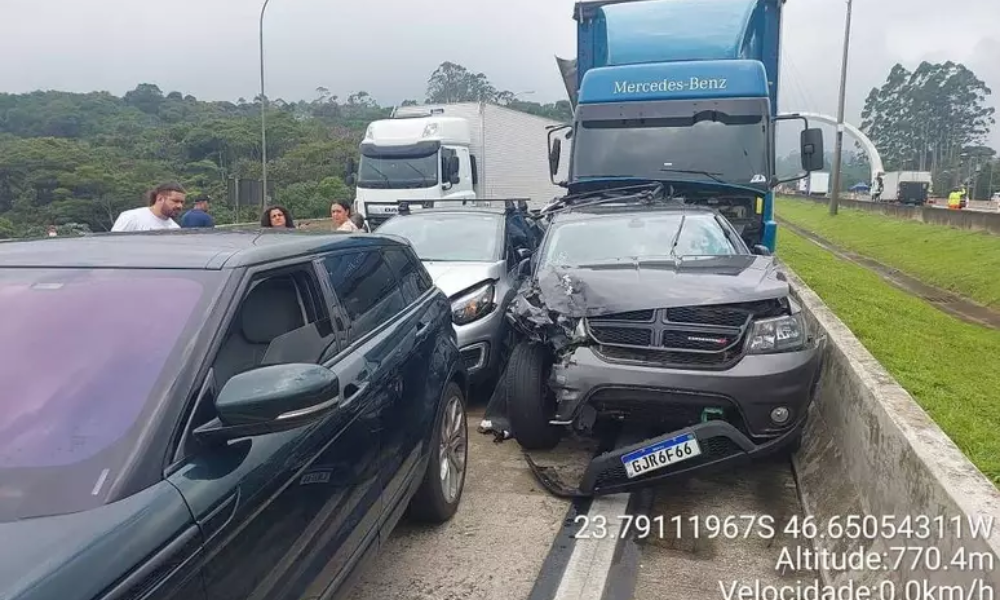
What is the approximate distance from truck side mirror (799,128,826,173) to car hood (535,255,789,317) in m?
5.12

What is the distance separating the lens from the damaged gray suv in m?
4.12

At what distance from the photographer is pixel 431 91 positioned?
3787 inches

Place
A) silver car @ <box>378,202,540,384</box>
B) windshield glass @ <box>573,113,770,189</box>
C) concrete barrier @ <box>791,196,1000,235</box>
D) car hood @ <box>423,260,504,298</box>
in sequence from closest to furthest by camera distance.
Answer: silver car @ <box>378,202,540,384</box>
car hood @ <box>423,260,504,298</box>
windshield glass @ <box>573,113,770,189</box>
concrete barrier @ <box>791,196,1000,235</box>

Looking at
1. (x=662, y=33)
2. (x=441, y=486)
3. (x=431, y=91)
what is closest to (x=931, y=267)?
(x=662, y=33)

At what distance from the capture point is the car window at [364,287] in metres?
3.25

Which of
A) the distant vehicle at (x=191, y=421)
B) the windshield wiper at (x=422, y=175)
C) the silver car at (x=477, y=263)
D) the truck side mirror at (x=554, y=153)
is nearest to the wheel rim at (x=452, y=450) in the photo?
the distant vehicle at (x=191, y=421)

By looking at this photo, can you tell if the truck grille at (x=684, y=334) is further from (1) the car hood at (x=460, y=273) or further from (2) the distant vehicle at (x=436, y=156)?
(2) the distant vehicle at (x=436, y=156)

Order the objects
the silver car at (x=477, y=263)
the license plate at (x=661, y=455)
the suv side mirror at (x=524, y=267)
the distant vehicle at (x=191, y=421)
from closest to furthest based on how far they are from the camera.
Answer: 1. the distant vehicle at (x=191, y=421)
2. the license plate at (x=661, y=455)
3. the silver car at (x=477, y=263)
4. the suv side mirror at (x=524, y=267)

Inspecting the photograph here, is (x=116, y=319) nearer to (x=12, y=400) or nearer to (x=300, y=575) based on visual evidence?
(x=12, y=400)

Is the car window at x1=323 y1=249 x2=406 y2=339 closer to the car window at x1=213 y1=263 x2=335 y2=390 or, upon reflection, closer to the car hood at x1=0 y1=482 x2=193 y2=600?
the car window at x1=213 y1=263 x2=335 y2=390

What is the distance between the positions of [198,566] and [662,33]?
9932mm

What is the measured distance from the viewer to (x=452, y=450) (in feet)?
13.8

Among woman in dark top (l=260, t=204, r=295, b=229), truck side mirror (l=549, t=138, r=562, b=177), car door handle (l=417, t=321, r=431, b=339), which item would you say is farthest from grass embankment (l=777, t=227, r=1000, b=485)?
woman in dark top (l=260, t=204, r=295, b=229)

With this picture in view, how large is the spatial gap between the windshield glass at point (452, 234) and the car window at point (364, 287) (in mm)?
3240
